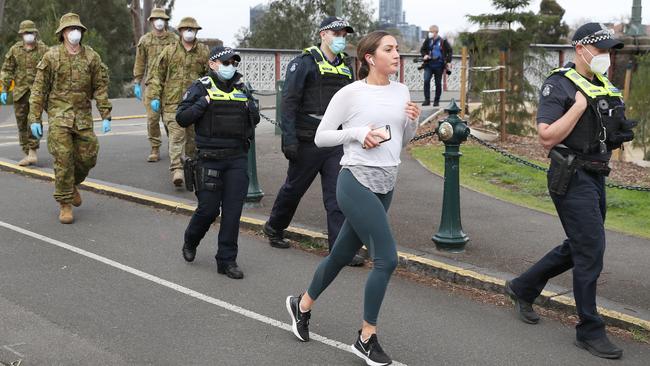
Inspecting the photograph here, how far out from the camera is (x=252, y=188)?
9500mm

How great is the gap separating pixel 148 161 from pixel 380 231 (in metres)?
8.90

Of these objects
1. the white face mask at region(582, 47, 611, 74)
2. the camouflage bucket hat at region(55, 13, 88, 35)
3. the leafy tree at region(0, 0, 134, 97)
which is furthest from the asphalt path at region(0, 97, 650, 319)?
the leafy tree at region(0, 0, 134, 97)

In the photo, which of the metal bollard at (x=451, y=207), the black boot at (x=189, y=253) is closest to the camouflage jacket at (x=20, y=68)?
the black boot at (x=189, y=253)

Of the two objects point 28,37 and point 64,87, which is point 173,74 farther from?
point 28,37

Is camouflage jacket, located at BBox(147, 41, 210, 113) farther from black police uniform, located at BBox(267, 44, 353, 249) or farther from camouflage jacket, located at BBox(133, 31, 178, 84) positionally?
black police uniform, located at BBox(267, 44, 353, 249)

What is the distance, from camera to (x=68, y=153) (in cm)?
882

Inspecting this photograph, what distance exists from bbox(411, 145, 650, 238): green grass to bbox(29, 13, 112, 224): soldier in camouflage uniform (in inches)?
187

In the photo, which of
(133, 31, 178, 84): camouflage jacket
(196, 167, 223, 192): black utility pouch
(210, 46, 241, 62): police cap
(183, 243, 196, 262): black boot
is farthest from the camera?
(133, 31, 178, 84): camouflage jacket

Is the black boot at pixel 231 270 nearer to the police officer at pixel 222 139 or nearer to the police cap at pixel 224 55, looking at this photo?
the police officer at pixel 222 139

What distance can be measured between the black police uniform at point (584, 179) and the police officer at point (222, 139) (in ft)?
8.34

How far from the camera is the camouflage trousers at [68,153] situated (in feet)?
28.8

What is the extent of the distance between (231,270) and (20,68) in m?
7.24

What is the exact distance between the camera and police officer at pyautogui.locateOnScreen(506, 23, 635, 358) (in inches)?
195

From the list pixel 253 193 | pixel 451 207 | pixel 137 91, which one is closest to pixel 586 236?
pixel 451 207
